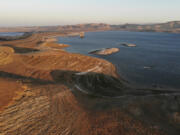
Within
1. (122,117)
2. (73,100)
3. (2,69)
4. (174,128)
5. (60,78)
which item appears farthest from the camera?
(2,69)

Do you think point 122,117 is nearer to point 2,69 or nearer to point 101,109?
point 101,109

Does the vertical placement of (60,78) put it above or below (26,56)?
below

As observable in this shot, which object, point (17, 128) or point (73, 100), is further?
point (73, 100)

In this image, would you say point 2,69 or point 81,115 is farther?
point 2,69

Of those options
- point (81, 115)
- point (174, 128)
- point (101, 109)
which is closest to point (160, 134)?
point (174, 128)

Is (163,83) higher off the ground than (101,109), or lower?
lower

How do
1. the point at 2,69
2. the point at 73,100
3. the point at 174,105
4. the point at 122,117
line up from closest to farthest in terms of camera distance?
the point at 122,117 < the point at 174,105 < the point at 73,100 < the point at 2,69

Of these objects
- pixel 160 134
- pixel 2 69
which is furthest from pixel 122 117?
pixel 2 69

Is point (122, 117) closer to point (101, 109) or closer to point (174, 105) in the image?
point (101, 109)

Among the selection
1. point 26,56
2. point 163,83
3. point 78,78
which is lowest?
point 163,83
